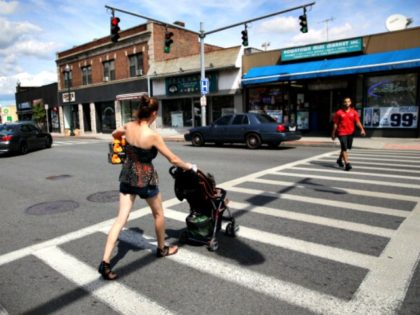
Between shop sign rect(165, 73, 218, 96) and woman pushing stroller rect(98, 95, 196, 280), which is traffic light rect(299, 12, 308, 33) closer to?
shop sign rect(165, 73, 218, 96)

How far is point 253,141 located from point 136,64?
17765 mm

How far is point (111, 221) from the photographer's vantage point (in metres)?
5.44

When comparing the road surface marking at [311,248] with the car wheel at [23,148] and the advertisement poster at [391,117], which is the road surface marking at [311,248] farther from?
the advertisement poster at [391,117]

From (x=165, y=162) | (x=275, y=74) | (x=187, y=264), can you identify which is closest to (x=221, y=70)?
(x=275, y=74)

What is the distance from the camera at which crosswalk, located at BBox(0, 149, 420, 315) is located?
310 cm

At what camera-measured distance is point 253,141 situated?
1513cm

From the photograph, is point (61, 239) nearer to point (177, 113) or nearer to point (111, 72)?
point (177, 113)

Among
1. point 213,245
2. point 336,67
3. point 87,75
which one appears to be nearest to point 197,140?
point 336,67

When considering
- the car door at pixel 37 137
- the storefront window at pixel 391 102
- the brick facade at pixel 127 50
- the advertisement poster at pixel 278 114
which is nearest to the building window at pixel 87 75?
the brick facade at pixel 127 50

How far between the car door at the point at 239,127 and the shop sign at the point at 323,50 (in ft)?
22.0

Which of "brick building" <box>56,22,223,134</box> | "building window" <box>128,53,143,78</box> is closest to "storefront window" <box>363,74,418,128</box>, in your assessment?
"brick building" <box>56,22,223,134</box>

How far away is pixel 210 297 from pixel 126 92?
28.7m

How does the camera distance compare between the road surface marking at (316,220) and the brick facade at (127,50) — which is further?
the brick facade at (127,50)

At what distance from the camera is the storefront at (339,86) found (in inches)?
663
